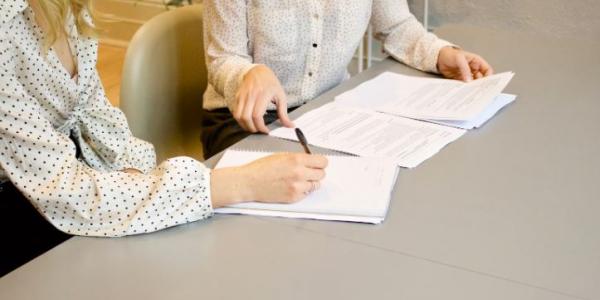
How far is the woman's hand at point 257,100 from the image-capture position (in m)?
1.23

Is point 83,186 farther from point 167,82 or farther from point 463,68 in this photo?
point 463,68

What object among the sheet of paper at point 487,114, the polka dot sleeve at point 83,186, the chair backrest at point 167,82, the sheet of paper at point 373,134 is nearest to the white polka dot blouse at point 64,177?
the polka dot sleeve at point 83,186

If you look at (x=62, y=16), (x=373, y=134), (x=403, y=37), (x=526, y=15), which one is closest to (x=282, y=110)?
(x=373, y=134)

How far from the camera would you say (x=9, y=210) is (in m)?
1.15

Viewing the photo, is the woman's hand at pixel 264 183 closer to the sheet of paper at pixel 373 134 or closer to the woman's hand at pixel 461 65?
the sheet of paper at pixel 373 134

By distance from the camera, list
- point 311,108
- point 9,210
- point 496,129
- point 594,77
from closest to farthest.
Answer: point 9,210 < point 496,129 < point 311,108 < point 594,77

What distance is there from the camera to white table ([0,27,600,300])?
0.82 meters

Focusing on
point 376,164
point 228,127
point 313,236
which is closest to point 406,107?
point 376,164

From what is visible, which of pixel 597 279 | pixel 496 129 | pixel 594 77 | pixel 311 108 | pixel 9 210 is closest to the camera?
pixel 597 279

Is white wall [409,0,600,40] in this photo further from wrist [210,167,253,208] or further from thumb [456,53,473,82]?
wrist [210,167,253,208]

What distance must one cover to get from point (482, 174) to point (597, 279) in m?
0.29

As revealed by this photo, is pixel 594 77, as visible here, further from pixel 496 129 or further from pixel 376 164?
pixel 376 164

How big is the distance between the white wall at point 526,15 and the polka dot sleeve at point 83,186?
6.49 ft

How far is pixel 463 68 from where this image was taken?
1.50 m
